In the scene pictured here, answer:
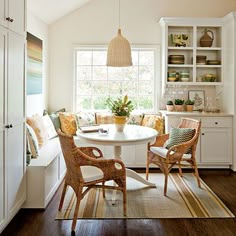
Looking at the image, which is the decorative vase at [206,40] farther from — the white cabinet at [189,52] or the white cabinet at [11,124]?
the white cabinet at [11,124]

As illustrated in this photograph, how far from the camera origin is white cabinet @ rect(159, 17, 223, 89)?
5.06 m

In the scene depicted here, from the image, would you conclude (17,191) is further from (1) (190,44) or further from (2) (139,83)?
(1) (190,44)

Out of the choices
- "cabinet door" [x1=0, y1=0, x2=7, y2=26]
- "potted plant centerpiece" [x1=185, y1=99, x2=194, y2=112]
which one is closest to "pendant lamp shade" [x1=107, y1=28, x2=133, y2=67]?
"cabinet door" [x1=0, y1=0, x2=7, y2=26]

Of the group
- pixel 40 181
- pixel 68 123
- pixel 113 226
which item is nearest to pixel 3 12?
pixel 40 181

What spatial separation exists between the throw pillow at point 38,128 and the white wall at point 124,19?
5.98 feet

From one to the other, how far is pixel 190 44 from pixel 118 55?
6.70ft

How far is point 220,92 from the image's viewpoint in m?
5.31

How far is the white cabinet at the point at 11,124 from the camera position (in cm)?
254

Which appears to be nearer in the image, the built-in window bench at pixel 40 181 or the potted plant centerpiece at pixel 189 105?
the built-in window bench at pixel 40 181

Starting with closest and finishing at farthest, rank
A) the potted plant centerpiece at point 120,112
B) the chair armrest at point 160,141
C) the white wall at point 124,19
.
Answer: the potted plant centerpiece at point 120,112, the chair armrest at point 160,141, the white wall at point 124,19

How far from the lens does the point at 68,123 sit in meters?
4.99

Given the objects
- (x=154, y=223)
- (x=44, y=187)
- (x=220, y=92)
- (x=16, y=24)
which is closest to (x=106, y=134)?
(x=44, y=187)

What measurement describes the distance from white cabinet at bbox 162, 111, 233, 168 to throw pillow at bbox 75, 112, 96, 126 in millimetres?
1243

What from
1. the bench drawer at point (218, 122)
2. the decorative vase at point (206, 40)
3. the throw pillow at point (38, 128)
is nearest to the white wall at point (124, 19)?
the decorative vase at point (206, 40)
